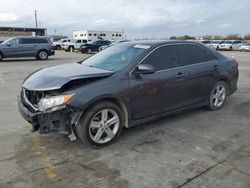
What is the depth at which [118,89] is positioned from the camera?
4.28 meters

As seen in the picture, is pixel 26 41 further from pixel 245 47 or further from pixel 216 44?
pixel 216 44

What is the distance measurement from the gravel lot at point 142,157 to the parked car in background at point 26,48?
49.5 ft

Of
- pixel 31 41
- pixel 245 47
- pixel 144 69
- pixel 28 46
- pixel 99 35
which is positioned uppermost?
pixel 99 35

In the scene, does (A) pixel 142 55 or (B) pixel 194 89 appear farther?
(B) pixel 194 89

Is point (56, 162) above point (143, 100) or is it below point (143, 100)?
below

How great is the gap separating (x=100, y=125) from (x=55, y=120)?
26.8 inches

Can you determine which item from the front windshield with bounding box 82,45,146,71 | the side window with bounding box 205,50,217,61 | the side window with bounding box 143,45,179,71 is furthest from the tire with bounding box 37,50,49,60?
the side window with bounding box 143,45,179,71

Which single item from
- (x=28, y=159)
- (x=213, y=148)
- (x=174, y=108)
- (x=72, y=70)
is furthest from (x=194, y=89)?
(x=28, y=159)

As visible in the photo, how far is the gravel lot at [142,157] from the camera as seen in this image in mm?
3334

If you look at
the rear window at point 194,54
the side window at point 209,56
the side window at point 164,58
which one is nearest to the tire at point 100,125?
the side window at point 164,58

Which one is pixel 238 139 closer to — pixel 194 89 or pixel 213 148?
pixel 213 148

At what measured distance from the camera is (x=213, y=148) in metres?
4.26

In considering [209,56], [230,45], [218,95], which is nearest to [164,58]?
[209,56]

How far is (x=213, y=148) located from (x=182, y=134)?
0.67 meters
